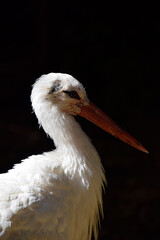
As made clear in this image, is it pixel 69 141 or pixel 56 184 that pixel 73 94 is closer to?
pixel 69 141

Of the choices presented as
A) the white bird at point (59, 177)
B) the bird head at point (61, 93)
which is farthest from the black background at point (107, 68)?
the bird head at point (61, 93)

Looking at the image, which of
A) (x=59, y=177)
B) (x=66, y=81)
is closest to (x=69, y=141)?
(x=59, y=177)

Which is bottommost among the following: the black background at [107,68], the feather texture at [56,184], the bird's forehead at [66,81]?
the feather texture at [56,184]

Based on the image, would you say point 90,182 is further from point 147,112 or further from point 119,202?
point 147,112

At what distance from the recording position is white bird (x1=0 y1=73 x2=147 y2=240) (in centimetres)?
165

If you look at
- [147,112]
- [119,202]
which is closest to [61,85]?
[119,202]

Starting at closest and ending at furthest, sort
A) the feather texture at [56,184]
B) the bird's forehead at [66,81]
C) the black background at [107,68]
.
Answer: the feather texture at [56,184], the bird's forehead at [66,81], the black background at [107,68]

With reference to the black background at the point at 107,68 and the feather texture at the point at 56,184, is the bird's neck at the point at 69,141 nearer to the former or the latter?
the feather texture at the point at 56,184

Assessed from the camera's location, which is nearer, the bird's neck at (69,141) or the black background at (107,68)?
the bird's neck at (69,141)

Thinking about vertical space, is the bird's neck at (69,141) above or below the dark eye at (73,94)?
below

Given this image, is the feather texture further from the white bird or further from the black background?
the black background

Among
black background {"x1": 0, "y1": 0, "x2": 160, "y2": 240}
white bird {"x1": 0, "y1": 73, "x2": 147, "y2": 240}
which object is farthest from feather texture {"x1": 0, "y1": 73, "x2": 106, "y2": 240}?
black background {"x1": 0, "y1": 0, "x2": 160, "y2": 240}

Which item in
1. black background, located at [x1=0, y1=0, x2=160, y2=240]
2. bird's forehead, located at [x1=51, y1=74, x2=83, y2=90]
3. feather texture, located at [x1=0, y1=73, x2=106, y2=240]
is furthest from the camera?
black background, located at [x1=0, y1=0, x2=160, y2=240]

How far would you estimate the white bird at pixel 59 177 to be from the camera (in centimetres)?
165
